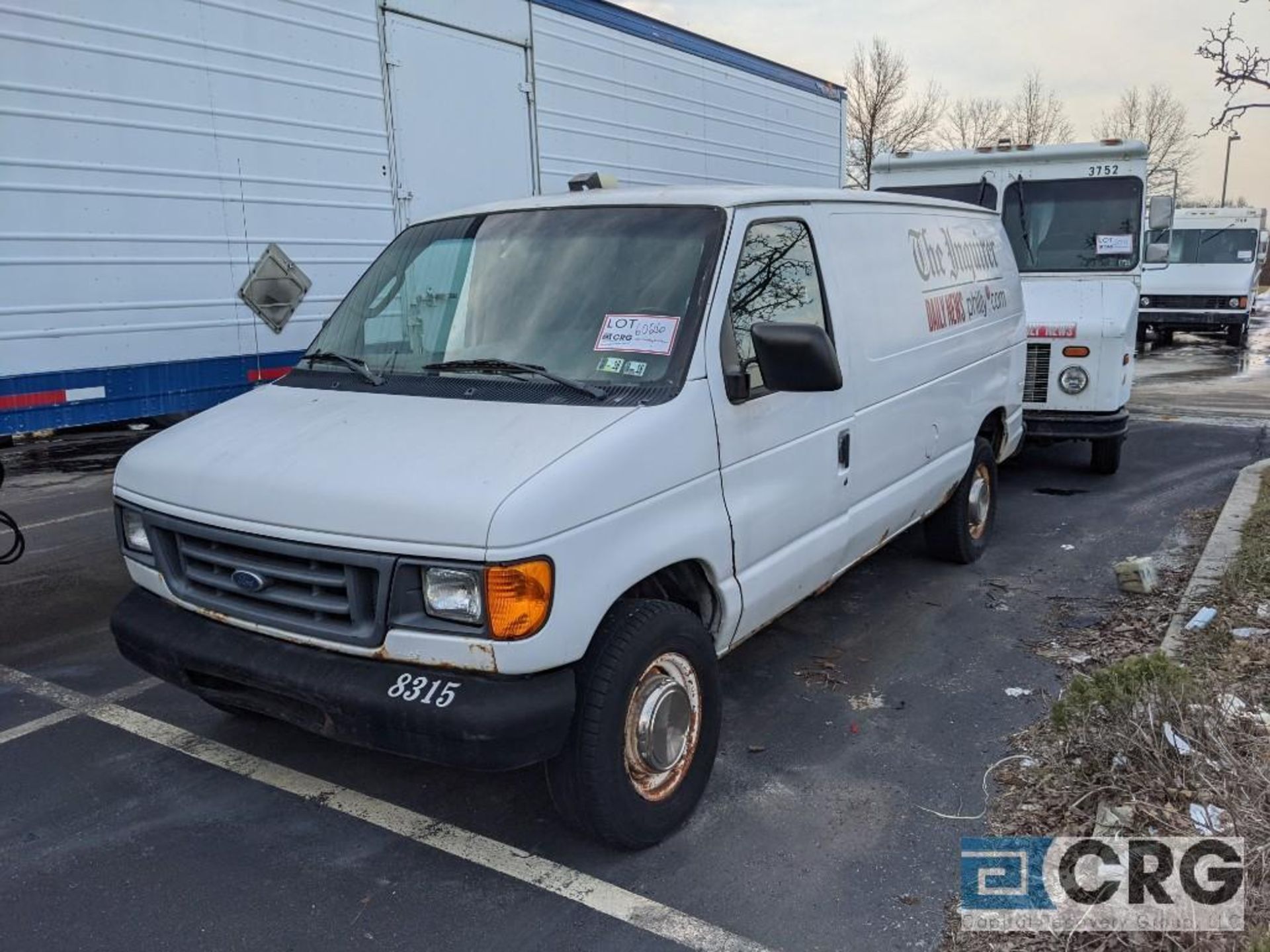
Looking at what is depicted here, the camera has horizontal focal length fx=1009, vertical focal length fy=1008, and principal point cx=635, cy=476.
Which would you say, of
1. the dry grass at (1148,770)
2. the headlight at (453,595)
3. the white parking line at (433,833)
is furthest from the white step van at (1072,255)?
the headlight at (453,595)

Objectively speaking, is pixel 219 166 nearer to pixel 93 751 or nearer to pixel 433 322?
pixel 433 322

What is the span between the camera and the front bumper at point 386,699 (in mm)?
2795

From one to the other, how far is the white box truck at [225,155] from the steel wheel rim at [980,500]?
3.82 m

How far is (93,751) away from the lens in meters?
4.07

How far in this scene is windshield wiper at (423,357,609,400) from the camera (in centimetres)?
332

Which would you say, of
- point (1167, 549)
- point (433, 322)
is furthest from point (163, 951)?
point (1167, 549)

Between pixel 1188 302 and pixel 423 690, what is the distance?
20.7 m

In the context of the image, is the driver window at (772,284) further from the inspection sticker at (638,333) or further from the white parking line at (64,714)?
the white parking line at (64,714)

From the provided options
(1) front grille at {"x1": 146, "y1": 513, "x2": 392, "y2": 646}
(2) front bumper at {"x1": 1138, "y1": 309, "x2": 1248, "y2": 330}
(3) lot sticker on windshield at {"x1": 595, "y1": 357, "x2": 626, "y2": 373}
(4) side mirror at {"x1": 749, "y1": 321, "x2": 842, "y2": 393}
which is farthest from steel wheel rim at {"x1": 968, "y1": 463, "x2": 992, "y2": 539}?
(2) front bumper at {"x1": 1138, "y1": 309, "x2": 1248, "y2": 330}

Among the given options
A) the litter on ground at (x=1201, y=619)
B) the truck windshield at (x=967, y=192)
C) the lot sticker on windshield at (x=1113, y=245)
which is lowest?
the litter on ground at (x=1201, y=619)

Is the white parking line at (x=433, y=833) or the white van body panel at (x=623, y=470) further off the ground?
the white van body panel at (x=623, y=470)

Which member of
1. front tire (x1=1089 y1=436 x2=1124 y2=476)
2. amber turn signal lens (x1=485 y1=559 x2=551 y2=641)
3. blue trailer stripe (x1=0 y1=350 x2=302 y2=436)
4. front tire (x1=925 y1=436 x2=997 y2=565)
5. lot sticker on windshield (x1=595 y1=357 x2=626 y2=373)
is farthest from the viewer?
front tire (x1=1089 y1=436 x2=1124 y2=476)

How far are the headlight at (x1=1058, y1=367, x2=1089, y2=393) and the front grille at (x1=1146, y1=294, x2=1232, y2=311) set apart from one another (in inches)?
550

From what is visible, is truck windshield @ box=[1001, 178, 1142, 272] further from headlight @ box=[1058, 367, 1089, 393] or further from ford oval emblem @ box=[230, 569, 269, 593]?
ford oval emblem @ box=[230, 569, 269, 593]
